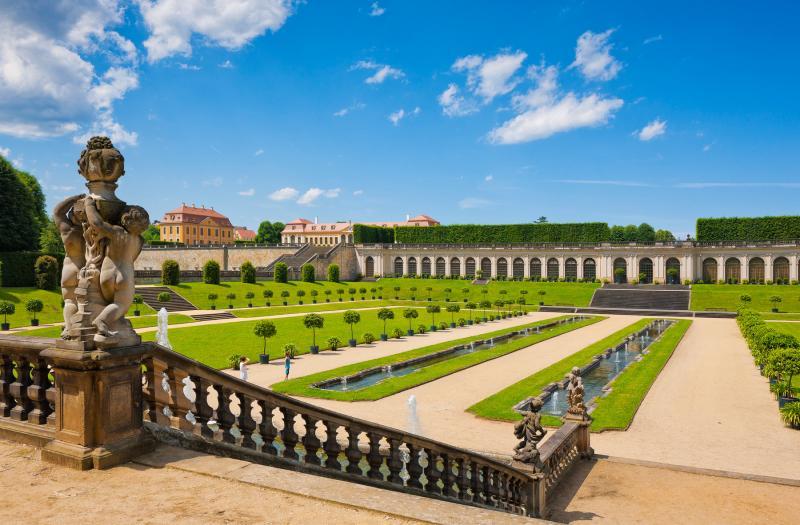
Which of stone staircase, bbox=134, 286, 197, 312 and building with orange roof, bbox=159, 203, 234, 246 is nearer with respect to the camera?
stone staircase, bbox=134, 286, 197, 312

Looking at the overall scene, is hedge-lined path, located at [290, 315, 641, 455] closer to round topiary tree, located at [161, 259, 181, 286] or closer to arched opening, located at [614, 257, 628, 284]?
round topiary tree, located at [161, 259, 181, 286]


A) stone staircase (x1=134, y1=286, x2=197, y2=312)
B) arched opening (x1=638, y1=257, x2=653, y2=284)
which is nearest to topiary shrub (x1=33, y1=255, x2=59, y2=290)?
stone staircase (x1=134, y1=286, x2=197, y2=312)

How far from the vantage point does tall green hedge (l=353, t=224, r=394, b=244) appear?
99.5 meters

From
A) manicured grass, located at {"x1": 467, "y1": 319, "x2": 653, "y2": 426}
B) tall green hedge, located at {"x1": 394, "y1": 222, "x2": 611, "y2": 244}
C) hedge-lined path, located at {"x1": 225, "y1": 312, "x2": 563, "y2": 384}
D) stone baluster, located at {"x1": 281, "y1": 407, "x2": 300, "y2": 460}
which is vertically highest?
tall green hedge, located at {"x1": 394, "y1": 222, "x2": 611, "y2": 244}

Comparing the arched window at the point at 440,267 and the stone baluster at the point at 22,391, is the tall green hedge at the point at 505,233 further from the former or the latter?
the stone baluster at the point at 22,391

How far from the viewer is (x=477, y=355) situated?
2898 cm

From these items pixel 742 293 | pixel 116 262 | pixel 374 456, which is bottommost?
pixel 742 293

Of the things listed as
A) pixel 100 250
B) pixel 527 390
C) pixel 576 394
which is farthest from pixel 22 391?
pixel 527 390

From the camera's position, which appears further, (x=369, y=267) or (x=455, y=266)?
(x=369, y=267)

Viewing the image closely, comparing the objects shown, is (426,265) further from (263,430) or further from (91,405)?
(91,405)

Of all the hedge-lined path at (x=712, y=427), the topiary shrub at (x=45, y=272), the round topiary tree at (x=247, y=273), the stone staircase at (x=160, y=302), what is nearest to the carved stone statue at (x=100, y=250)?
the hedge-lined path at (x=712, y=427)

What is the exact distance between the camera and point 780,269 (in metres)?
69.6

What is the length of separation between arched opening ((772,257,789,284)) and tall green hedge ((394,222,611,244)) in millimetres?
22204

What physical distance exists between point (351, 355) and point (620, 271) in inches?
2316
